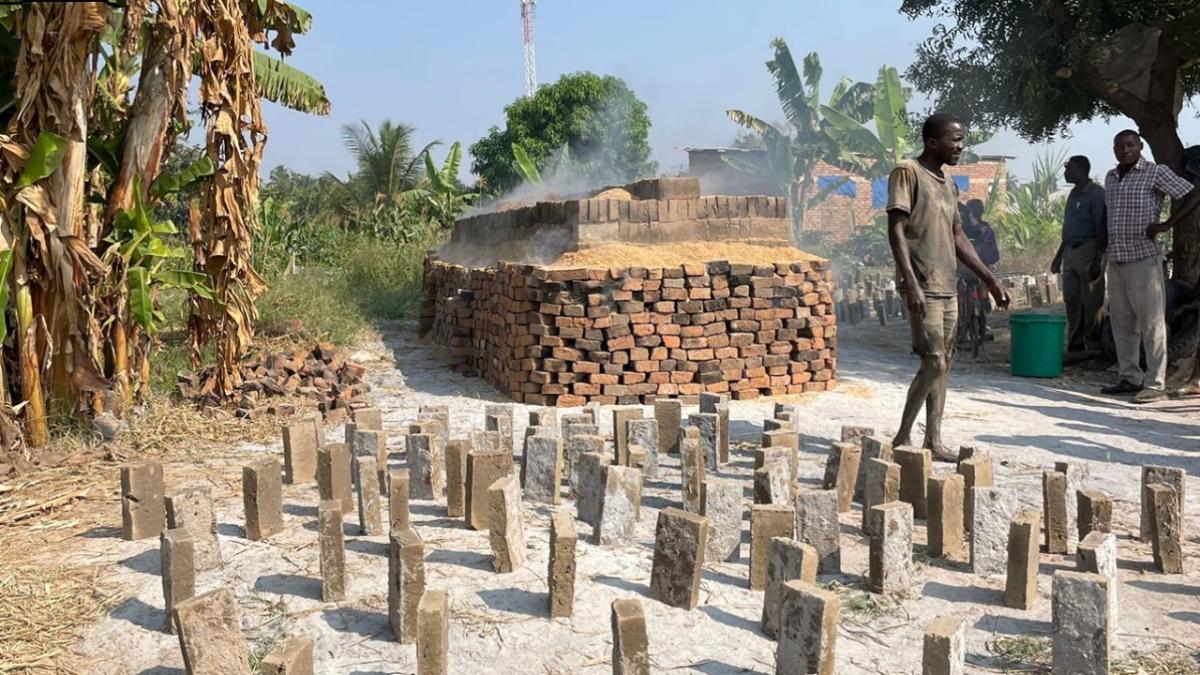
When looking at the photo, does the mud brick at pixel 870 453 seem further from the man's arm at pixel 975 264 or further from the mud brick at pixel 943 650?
the mud brick at pixel 943 650

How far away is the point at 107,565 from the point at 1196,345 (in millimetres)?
8491

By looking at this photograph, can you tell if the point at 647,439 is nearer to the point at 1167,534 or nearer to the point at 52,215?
the point at 1167,534

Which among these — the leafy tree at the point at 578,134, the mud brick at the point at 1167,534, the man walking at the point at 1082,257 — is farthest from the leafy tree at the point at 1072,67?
the leafy tree at the point at 578,134

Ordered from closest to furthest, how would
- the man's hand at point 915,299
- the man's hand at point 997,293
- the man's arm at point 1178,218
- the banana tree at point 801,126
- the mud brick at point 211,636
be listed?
the mud brick at point 211,636
the man's hand at point 915,299
the man's hand at point 997,293
the man's arm at point 1178,218
the banana tree at point 801,126

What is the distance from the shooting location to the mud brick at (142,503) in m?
4.34

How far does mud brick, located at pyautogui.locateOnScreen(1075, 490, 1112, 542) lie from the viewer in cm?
409

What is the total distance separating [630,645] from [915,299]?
10.4ft

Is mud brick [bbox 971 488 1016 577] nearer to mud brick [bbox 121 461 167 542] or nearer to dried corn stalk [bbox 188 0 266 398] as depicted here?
mud brick [bbox 121 461 167 542]

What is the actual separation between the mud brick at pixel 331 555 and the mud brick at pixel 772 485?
5.90ft

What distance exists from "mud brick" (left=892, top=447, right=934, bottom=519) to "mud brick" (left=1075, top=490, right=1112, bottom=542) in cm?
68

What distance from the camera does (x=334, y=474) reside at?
474 cm

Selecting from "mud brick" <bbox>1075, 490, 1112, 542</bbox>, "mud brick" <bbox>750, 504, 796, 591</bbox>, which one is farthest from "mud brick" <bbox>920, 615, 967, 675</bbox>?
"mud brick" <bbox>1075, 490, 1112, 542</bbox>

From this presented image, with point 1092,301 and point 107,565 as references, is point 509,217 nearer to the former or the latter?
point 1092,301

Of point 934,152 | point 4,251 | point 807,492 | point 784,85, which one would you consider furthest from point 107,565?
point 784,85
